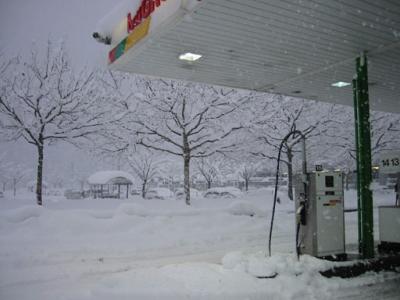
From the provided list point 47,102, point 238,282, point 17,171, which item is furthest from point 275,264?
point 17,171

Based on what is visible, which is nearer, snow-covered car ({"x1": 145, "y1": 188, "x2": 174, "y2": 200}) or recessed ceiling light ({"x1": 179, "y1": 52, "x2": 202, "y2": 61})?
recessed ceiling light ({"x1": 179, "y1": 52, "x2": 202, "y2": 61})

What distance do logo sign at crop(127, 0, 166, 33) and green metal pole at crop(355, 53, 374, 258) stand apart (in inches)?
181

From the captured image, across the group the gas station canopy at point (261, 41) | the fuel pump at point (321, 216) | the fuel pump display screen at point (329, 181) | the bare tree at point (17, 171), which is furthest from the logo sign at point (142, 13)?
the bare tree at point (17, 171)

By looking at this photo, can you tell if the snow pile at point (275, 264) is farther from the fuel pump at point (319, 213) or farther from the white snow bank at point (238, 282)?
the fuel pump at point (319, 213)

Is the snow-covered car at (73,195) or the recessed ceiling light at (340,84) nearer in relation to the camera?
the recessed ceiling light at (340,84)

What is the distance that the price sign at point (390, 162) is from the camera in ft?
27.4

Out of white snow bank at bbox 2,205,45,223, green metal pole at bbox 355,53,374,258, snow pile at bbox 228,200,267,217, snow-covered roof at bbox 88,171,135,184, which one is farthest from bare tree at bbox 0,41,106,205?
snow-covered roof at bbox 88,171,135,184

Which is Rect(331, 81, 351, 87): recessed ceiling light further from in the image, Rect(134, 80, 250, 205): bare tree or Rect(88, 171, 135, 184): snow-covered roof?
Rect(88, 171, 135, 184): snow-covered roof

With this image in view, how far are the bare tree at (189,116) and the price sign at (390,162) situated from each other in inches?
430

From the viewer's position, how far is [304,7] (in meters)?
5.81

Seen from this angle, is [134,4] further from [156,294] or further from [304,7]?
[156,294]

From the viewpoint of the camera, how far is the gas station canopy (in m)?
5.92

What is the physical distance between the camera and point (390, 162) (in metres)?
8.55

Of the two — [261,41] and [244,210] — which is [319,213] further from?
[244,210]
